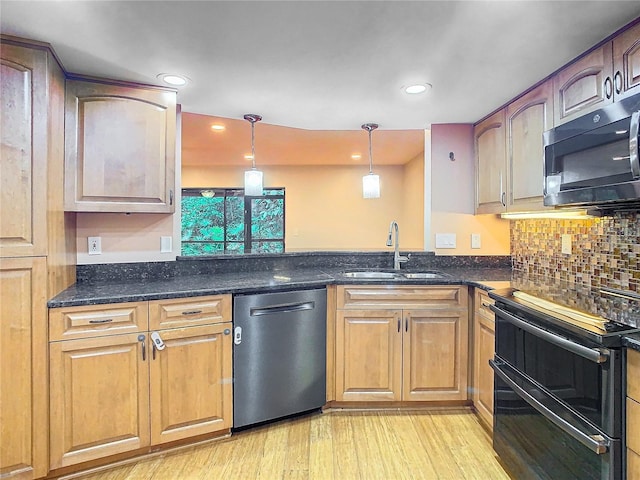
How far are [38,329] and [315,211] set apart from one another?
4.55m

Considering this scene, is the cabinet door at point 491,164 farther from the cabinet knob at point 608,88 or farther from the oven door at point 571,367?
the oven door at point 571,367

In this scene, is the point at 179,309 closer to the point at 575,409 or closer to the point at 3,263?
the point at 3,263

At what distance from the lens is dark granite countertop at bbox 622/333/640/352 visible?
110cm

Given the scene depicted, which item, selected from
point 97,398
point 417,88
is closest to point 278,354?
point 97,398

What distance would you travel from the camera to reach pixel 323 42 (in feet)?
5.21

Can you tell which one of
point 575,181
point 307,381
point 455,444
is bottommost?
point 455,444

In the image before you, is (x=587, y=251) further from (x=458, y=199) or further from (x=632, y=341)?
(x=632, y=341)

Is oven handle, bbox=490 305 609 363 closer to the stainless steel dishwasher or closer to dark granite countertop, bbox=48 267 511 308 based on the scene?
dark granite countertop, bbox=48 267 511 308

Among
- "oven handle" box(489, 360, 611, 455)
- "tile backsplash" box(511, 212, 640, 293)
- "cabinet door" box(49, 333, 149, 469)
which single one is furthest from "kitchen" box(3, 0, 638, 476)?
"oven handle" box(489, 360, 611, 455)

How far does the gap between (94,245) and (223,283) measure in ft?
2.82

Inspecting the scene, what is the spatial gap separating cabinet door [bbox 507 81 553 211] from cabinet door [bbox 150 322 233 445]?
191 cm

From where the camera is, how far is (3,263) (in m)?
1.56

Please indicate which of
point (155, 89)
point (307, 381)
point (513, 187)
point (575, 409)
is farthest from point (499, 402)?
point (155, 89)

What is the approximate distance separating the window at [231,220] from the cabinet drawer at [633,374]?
16.4 ft
